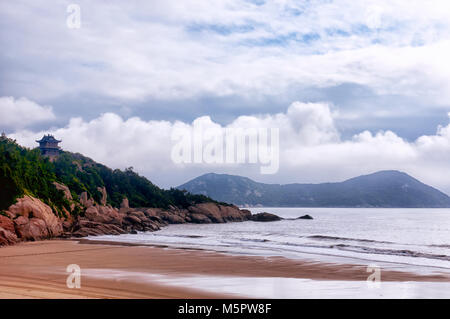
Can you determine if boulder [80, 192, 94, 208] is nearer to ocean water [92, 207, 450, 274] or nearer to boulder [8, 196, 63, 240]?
ocean water [92, 207, 450, 274]

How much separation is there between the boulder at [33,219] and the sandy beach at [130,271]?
6021 millimetres

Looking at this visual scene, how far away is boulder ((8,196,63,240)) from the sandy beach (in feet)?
19.8

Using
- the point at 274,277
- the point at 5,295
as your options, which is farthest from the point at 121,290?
the point at 274,277

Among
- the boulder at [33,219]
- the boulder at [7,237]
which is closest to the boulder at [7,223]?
the boulder at [33,219]

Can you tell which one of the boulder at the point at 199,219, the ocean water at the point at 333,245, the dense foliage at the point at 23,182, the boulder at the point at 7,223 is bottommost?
the boulder at the point at 199,219

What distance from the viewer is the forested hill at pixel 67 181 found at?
117 feet

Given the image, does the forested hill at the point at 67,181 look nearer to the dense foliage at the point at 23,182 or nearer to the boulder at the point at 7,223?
the dense foliage at the point at 23,182

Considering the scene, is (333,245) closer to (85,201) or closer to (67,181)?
(85,201)

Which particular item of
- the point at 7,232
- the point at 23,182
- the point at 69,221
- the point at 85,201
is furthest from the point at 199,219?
the point at 7,232

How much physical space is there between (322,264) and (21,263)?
15317mm

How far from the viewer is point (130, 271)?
17.7m

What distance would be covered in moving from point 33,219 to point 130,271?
20.3 m

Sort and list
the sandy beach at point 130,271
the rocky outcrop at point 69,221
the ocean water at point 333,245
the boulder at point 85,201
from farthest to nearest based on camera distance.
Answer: the boulder at point 85,201 → the rocky outcrop at point 69,221 → the ocean water at point 333,245 → the sandy beach at point 130,271
